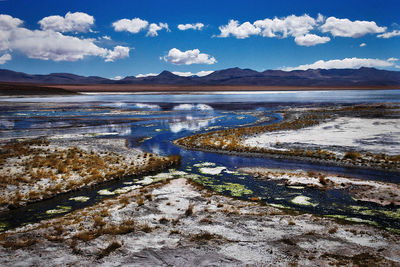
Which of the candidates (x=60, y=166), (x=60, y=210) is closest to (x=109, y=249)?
(x=60, y=210)

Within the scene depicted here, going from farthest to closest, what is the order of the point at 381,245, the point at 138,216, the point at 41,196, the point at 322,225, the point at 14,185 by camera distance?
the point at 14,185, the point at 41,196, the point at 138,216, the point at 322,225, the point at 381,245

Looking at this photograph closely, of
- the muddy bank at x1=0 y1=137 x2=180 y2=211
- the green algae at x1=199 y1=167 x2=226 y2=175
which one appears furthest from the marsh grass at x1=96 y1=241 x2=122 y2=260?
the green algae at x1=199 y1=167 x2=226 y2=175

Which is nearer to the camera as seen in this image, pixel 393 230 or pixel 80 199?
pixel 393 230

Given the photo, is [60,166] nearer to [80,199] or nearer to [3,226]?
[80,199]

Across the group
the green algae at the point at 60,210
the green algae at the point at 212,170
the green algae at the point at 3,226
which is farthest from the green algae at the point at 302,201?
the green algae at the point at 3,226

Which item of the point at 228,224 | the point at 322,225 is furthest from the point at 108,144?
the point at 322,225

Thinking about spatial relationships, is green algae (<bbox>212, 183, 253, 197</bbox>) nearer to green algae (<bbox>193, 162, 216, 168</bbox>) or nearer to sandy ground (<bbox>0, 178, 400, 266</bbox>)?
sandy ground (<bbox>0, 178, 400, 266</bbox>)

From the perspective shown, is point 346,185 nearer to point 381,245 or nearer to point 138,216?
point 381,245
